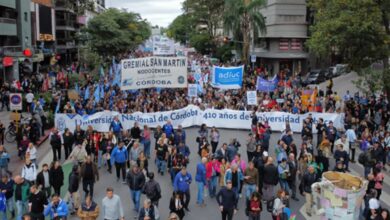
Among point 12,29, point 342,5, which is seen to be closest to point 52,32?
point 12,29

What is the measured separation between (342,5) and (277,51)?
99.5 feet

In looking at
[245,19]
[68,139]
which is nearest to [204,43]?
[245,19]

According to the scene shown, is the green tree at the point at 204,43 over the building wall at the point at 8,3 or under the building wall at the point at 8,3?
under

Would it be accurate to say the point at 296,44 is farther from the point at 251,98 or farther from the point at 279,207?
the point at 279,207

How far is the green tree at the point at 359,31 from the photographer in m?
20.9

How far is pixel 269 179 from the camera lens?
1198 centimetres

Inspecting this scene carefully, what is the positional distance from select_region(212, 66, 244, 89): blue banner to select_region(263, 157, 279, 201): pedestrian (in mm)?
14451

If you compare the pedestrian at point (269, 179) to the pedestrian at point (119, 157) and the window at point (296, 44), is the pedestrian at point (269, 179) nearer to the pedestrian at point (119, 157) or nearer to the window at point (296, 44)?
the pedestrian at point (119, 157)

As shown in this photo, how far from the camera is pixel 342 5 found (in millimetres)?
Result: 21844

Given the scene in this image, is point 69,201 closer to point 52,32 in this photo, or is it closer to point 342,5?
point 342,5

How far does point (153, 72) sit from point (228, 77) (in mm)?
4191

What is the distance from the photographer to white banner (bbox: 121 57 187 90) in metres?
24.8

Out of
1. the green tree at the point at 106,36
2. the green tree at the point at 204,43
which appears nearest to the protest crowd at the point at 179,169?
the green tree at the point at 106,36

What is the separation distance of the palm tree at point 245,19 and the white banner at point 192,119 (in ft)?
97.3
